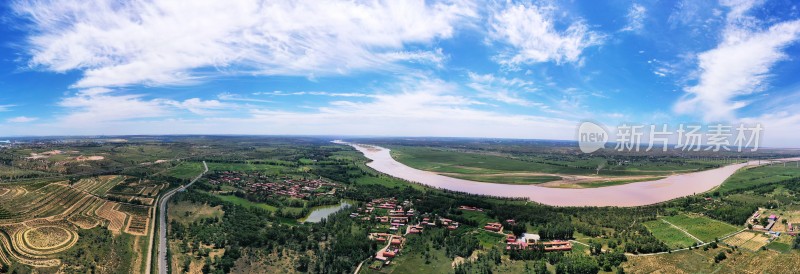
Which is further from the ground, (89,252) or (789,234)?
(789,234)

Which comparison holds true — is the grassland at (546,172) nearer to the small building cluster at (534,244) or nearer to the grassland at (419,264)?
the small building cluster at (534,244)

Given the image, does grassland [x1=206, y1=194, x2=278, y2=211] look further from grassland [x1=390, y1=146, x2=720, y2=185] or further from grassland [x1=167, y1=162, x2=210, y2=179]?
grassland [x1=390, y1=146, x2=720, y2=185]

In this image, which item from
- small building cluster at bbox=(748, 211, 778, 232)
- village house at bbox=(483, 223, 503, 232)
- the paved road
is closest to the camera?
the paved road

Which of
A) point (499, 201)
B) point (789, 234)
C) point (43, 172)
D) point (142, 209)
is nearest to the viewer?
point (789, 234)

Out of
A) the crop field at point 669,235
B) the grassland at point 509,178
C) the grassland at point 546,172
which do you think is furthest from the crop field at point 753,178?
the crop field at point 669,235

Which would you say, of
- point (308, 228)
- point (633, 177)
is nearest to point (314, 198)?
point (308, 228)

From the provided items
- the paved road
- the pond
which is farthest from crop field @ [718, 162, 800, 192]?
the paved road

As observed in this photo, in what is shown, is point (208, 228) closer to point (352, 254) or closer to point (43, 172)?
point (352, 254)

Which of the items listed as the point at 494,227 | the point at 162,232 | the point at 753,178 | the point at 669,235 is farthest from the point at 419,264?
the point at 753,178
